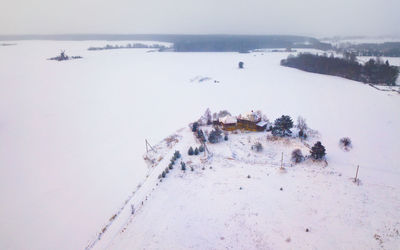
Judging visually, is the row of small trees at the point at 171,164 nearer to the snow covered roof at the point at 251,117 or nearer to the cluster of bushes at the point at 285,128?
the snow covered roof at the point at 251,117

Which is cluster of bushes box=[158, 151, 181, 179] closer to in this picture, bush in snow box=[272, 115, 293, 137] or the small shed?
the small shed

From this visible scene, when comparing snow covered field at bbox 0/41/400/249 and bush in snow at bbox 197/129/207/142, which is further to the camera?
bush in snow at bbox 197/129/207/142

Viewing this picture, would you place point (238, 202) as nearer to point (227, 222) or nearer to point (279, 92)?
point (227, 222)

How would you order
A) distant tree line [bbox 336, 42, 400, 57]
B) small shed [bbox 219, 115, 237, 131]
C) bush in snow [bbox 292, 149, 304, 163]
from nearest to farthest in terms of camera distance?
bush in snow [bbox 292, 149, 304, 163]
small shed [bbox 219, 115, 237, 131]
distant tree line [bbox 336, 42, 400, 57]

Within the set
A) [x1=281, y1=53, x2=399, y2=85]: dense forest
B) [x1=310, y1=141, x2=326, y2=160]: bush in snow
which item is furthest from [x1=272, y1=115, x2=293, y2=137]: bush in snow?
[x1=281, y1=53, x2=399, y2=85]: dense forest

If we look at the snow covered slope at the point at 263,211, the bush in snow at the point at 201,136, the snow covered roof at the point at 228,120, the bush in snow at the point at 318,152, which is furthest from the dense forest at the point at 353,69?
the bush in snow at the point at 201,136

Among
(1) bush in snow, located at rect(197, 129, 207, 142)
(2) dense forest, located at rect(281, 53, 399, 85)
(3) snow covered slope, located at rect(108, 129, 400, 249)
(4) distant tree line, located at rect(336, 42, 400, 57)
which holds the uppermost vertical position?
(4) distant tree line, located at rect(336, 42, 400, 57)

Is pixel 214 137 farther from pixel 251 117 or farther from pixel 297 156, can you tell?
pixel 297 156
